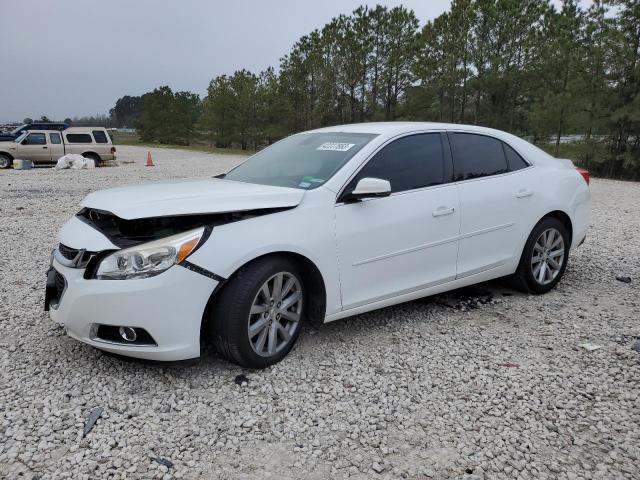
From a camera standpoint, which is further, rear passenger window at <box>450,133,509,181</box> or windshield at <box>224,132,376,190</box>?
rear passenger window at <box>450,133,509,181</box>

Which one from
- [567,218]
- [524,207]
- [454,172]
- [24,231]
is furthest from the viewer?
[24,231]

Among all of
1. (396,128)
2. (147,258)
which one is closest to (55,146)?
(396,128)

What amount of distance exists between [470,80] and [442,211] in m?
29.3

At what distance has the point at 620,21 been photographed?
20.1 meters

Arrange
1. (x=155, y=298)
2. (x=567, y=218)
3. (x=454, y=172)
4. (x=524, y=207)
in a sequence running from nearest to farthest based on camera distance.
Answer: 1. (x=155, y=298)
2. (x=454, y=172)
3. (x=524, y=207)
4. (x=567, y=218)

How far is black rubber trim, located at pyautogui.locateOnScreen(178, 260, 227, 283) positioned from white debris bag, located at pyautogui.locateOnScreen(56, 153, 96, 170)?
1926 centimetres

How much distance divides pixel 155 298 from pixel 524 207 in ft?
11.0

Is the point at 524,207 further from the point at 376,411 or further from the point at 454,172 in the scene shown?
the point at 376,411

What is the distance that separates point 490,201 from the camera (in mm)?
4379

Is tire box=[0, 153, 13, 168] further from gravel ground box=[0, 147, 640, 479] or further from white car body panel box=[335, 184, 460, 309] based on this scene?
white car body panel box=[335, 184, 460, 309]

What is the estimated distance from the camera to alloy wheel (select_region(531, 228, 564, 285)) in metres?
4.84

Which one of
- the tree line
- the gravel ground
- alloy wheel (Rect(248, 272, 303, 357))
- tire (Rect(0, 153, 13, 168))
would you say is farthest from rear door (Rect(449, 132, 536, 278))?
tire (Rect(0, 153, 13, 168))

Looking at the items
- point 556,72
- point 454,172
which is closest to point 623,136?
point 556,72

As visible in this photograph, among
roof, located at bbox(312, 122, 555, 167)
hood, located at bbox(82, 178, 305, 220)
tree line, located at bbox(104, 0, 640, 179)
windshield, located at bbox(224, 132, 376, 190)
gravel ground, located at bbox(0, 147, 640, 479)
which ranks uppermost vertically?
tree line, located at bbox(104, 0, 640, 179)
